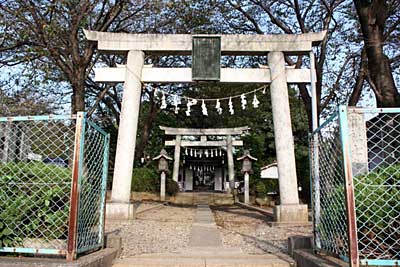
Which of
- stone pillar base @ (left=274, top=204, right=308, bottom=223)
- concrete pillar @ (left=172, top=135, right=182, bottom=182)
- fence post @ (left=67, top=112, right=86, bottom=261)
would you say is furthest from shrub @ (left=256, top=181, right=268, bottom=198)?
fence post @ (left=67, top=112, right=86, bottom=261)

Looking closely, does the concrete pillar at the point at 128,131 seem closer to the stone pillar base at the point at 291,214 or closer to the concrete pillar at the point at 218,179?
the stone pillar base at the point at 291,214

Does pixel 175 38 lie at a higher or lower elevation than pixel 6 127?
higher

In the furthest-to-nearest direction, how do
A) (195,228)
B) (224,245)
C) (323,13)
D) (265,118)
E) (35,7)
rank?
(265,118)
(323,13)
(35,7)
(195,228)
(224,245)

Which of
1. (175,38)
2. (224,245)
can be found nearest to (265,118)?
(175,38)

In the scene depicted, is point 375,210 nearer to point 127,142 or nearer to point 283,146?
point 283,146

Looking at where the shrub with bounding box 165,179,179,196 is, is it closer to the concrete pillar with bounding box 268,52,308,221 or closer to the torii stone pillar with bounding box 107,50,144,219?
the torii stone pillar with bounding box 107,50,144,219

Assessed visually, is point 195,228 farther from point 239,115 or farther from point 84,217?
point 239,115

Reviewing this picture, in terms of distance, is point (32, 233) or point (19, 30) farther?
point (19, 30)

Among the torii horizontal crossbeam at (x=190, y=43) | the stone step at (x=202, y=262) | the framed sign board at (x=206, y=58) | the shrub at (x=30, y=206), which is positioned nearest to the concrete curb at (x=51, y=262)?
the shrub at (x=30, y=206)

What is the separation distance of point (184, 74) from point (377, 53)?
4.54 m

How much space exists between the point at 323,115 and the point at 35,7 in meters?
10.7

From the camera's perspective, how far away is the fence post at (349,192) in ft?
8.59

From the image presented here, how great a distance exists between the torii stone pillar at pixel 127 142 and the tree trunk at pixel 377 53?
5.30 m

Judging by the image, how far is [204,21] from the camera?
1279 centimetres
